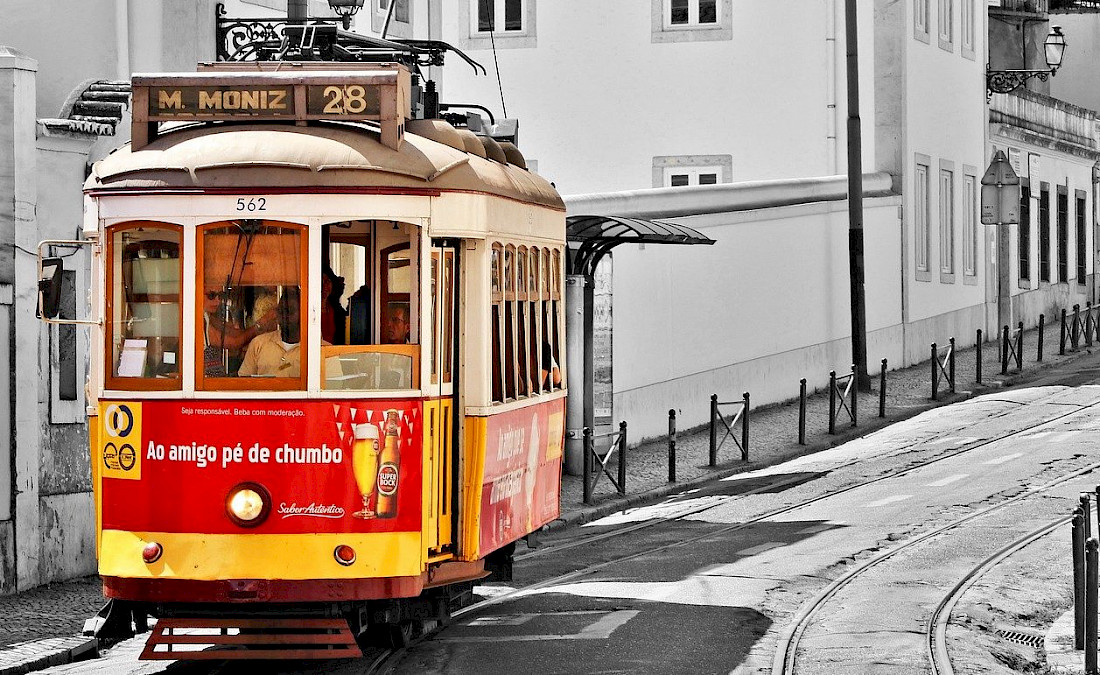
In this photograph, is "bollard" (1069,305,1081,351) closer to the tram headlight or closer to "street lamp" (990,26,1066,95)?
→ "street lamp" (990,26,1066,95)

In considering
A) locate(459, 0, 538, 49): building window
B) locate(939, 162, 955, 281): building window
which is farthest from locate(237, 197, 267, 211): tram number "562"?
locate(939, 162, 955, 281): building window

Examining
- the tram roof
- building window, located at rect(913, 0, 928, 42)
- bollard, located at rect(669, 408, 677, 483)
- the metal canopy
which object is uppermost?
building window, located at rect(913, 0, 928, 42)

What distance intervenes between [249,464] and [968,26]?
32711 millimetres

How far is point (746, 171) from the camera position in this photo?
122 ft

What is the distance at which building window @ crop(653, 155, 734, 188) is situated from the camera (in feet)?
123

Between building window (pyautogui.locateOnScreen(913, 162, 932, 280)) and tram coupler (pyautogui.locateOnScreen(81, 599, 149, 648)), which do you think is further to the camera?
building window (pyautogui.locateOnScreen(913, 162, 932, 280))

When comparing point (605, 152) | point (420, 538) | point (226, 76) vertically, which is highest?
point (605, 152)

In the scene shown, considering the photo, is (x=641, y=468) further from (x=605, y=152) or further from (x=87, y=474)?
(x=605, y=152)

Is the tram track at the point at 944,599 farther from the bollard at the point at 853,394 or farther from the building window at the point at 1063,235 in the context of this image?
the building window at the point at 1063,235

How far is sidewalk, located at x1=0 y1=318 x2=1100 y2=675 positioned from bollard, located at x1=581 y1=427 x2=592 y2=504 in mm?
135

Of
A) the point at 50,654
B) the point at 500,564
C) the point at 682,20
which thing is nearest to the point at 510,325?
the point at 500,564

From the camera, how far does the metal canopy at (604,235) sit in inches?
805

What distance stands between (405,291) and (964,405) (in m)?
20.2

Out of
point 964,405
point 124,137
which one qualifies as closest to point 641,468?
point 964,405
